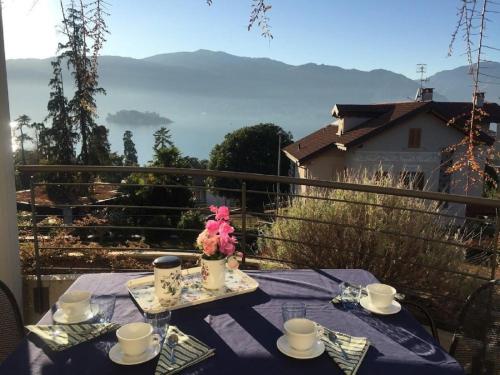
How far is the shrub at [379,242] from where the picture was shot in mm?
2914

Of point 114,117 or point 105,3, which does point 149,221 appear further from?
point 114,117

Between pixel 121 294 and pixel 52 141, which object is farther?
pixel 52 141

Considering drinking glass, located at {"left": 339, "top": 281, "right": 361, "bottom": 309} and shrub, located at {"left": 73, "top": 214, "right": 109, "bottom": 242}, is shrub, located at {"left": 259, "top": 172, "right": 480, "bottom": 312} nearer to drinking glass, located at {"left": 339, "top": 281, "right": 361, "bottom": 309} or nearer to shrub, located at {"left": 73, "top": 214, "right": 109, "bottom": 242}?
drinking glass, located at {"left": 339, "top": 281, "right": 361, "bottom": 309}

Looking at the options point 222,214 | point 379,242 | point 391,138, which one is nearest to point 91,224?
point 379,242

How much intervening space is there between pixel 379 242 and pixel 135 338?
2.16 m

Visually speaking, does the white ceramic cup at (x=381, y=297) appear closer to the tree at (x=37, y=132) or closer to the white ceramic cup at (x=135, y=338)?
the white ceramic cup at (x=135, y=338)

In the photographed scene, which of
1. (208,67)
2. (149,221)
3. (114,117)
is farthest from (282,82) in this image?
(149,221)

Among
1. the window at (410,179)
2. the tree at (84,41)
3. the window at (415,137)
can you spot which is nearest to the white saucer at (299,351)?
the tree at (84,41)

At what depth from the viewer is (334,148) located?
1786 centimetres

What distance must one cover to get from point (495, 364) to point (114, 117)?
462 ft

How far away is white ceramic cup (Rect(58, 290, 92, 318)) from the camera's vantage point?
1.42 meters

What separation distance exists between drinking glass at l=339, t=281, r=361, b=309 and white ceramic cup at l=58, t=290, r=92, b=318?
0.94 m

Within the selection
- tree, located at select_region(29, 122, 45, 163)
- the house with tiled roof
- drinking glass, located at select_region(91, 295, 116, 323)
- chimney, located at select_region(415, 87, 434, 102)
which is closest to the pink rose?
drinking glass, located at select_region(91, 295, 116, 323)

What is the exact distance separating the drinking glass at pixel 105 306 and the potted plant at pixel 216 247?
0.36 meters
